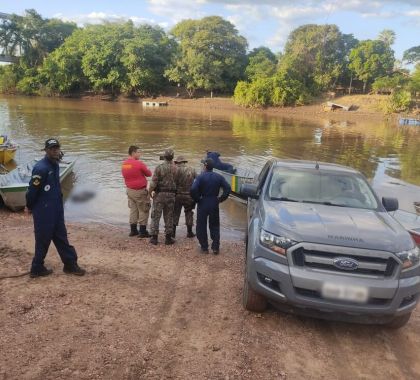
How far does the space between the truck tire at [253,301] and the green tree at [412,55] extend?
8126 cm

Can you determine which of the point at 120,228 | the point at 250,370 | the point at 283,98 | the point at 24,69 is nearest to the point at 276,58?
the point at 283,98

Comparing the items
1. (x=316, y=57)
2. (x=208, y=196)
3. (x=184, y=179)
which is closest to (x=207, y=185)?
(x=208, y=196)

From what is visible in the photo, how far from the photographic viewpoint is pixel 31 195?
5371mm

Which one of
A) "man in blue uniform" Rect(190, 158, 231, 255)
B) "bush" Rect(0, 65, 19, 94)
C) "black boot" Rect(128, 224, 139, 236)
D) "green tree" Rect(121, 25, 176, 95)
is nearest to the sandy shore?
"green tree" Rect(121, 25, 176, 95)

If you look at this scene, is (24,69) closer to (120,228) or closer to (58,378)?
(120,228)

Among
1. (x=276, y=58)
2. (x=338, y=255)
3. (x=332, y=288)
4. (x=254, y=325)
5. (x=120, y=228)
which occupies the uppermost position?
(x=276, y=58)

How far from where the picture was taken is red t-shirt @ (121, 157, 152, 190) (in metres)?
7.95

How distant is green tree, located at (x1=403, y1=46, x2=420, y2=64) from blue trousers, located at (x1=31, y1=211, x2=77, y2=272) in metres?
81.7

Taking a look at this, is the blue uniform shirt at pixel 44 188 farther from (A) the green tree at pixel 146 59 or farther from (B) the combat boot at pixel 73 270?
(A) the green tree at pixel 146 59

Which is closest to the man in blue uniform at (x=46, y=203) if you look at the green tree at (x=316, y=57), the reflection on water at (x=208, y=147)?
the reflection on water at (x=208, y=147)

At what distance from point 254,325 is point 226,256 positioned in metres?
2.71

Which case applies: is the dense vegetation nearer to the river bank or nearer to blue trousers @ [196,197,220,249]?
the river bank

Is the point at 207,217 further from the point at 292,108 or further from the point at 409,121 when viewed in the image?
the point at 292,108

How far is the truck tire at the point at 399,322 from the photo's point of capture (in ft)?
15.6
